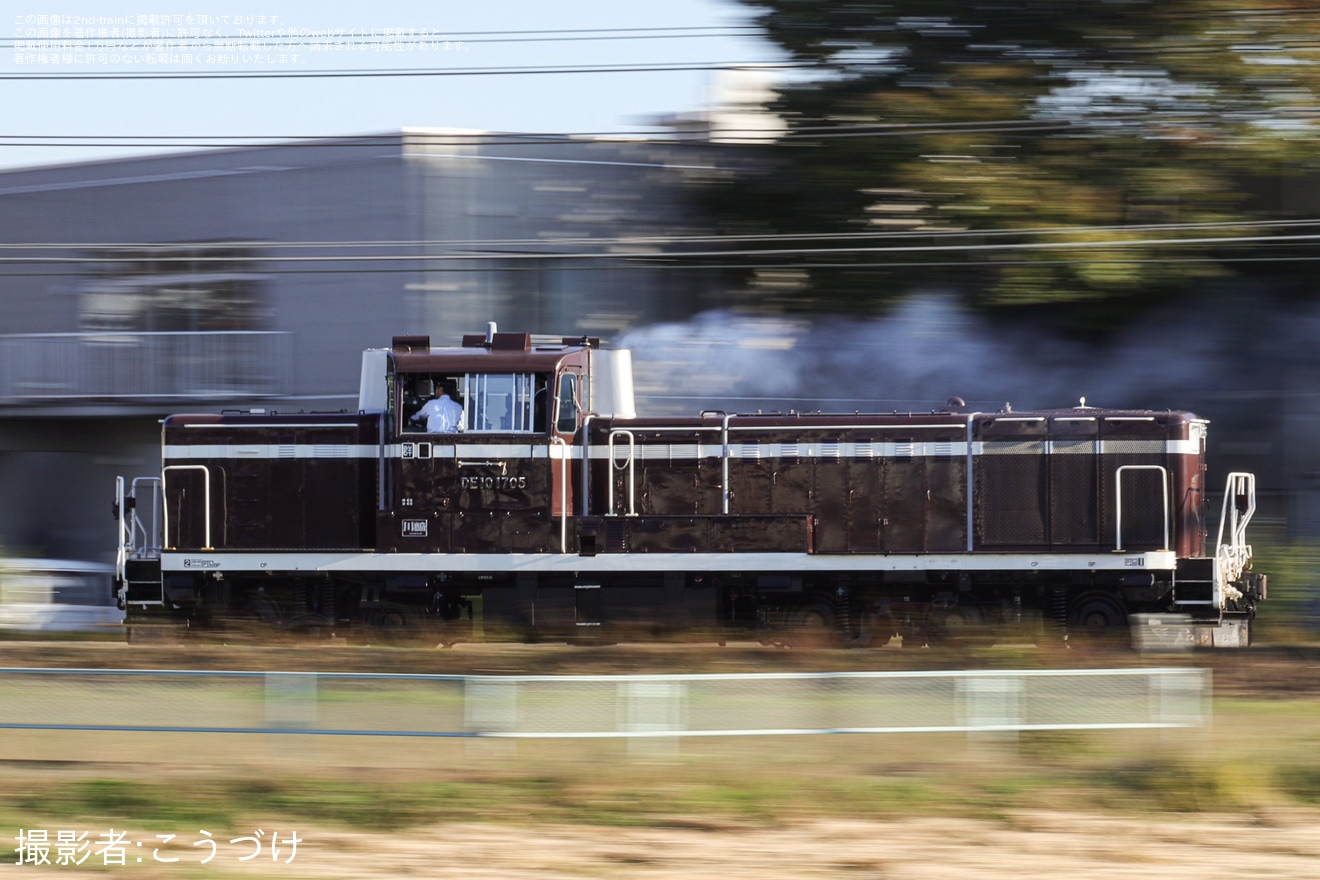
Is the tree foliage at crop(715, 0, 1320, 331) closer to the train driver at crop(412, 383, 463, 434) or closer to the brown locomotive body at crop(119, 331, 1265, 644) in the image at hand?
the brown locomotive body at crop(119, 331, 1265, 644)

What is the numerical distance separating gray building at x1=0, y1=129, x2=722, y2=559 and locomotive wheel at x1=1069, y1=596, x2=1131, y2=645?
29.2 feet

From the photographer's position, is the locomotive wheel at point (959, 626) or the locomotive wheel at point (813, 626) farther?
the locomotive wheel at point (813, 626)

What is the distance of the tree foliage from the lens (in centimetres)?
1955

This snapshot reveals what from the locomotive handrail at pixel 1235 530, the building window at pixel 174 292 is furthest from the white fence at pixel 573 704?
the building window at pixel 174 292

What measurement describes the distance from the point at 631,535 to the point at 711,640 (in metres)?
1.36

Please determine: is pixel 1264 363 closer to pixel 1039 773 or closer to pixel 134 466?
pixel 1039 773

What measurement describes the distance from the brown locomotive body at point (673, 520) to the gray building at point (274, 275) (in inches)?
234

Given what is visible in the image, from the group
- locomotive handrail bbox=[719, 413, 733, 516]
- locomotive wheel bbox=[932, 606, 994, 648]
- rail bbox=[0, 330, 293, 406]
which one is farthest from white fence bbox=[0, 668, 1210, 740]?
rail bbox=[0, 330, 293, 406]

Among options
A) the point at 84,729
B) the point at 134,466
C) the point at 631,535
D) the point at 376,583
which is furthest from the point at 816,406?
the point at 84,729

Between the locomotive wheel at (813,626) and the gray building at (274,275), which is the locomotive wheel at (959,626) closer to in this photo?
the locomotive wheel at (813,626)

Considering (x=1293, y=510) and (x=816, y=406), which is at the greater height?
(x=816, y=406)

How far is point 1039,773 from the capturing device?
356 inches

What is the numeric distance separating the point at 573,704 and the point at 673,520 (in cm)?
637

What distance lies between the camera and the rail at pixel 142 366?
76.0 ft
